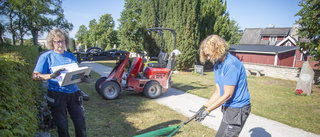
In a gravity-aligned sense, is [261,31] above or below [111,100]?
above

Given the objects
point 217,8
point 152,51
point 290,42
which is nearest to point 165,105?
point 152,51

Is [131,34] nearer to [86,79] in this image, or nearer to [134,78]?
[134,78]

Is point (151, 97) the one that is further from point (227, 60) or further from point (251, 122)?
point (227, 60)

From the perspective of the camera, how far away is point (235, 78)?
6.93 ft

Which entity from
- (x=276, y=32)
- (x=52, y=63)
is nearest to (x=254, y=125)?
(x=52, y=63)

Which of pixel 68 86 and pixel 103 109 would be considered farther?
pixel 103 109

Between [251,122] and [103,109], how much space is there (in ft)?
13.3

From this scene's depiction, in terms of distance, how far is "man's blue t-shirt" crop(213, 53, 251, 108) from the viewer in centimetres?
212

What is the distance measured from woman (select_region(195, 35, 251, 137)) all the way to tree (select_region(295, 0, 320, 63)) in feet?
32.9

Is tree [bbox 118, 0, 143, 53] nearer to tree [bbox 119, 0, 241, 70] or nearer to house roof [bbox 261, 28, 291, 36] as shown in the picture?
tree [bbox 119, 0, 241, 70]

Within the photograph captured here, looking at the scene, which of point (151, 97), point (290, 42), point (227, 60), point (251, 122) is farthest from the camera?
point (290, 42)

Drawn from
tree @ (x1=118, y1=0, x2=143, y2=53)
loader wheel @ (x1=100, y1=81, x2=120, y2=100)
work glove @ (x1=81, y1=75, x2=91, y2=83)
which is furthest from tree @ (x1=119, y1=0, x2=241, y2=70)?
work glove @ (x1=81, y1=75, x2=91, y2=83)

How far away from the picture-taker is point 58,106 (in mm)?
2352

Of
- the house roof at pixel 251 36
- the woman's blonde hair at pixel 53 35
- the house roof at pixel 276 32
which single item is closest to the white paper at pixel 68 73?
the woman's blonde hair at pixel 53 35
